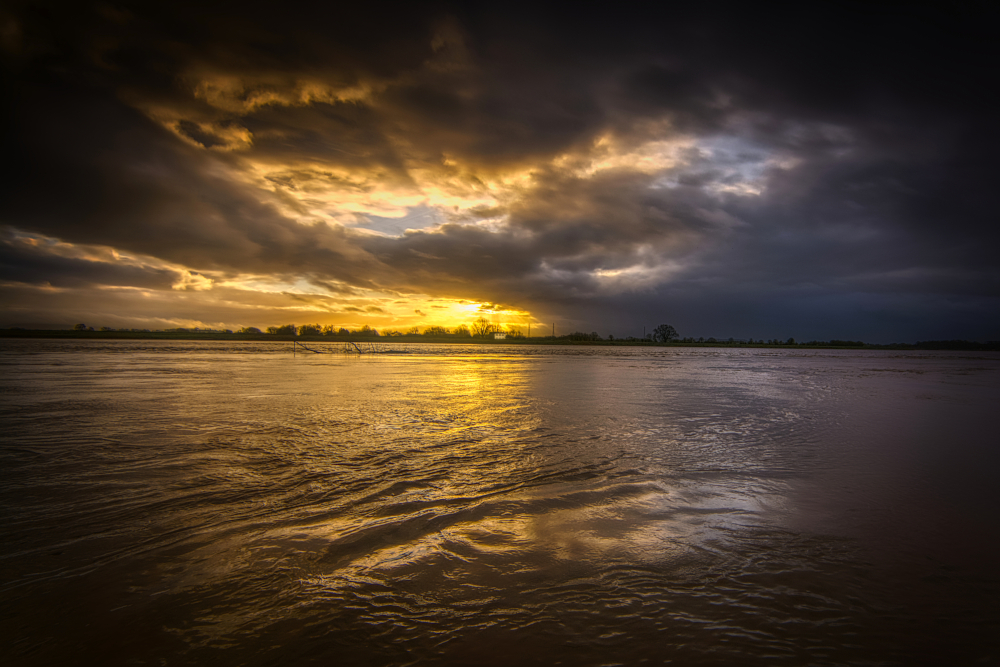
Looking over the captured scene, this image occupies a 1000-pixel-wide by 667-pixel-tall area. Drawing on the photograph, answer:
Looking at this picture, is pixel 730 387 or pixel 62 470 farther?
pixel 730 387

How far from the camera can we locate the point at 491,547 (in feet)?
12.4

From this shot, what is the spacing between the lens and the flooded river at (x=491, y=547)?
261cm

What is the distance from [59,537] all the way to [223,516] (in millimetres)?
1278

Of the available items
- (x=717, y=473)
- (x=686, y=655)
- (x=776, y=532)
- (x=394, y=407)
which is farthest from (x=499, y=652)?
(x=394, y=407)

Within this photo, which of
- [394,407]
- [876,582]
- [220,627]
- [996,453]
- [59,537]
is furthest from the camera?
[394,407]

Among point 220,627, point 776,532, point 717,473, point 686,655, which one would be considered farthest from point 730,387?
point 220,627

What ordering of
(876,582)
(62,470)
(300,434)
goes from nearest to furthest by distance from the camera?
(876,582) → (62,470) → (300,434)

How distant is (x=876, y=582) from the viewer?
3281mm

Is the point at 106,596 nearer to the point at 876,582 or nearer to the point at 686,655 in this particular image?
the point at 686,655

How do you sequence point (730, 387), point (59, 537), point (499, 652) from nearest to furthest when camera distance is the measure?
point (499, 652)
point (59, 537)
point (730, 387)

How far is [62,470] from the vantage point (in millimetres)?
5848

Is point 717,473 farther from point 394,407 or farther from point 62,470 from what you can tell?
point 62,470

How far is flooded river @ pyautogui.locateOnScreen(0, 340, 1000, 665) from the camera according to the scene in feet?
8.55

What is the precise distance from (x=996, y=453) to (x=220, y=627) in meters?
11.5
